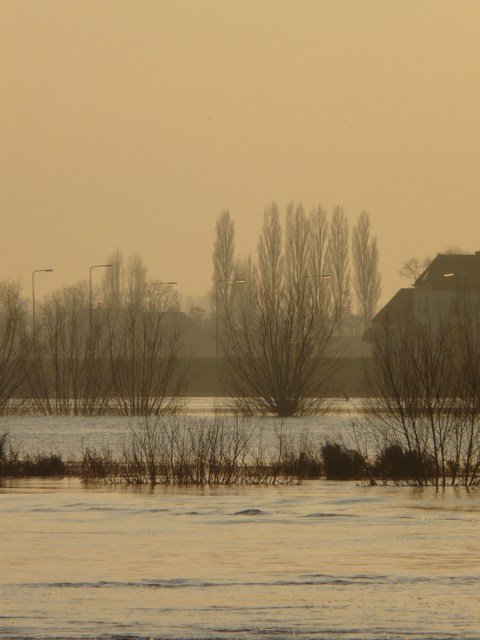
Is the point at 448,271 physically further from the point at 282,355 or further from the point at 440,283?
the point at 282,355

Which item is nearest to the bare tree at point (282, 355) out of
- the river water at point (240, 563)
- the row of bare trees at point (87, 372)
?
the row of bare trees at point (87, 372)

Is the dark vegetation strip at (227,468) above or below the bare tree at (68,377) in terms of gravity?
below

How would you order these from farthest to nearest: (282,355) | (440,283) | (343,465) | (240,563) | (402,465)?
1. (440,283)
2. (282,355)
3. (343,465)
4. (402,465)
5. (240,563)

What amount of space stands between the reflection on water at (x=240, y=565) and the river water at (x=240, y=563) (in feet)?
0.08

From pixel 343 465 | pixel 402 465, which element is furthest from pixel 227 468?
pixel 402 465

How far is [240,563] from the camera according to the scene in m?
17.0

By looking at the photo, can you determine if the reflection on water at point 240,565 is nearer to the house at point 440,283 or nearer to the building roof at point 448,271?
the house at point 440,283

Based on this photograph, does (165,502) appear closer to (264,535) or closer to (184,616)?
(264,535)

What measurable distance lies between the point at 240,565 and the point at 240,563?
0.20m

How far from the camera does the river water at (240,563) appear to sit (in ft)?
41.9

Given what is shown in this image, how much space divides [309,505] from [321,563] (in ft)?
23.8

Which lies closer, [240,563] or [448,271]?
[240,563]

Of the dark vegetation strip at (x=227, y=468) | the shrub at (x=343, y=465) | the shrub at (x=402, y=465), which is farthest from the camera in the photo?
the shrub at (x=343, y=465)

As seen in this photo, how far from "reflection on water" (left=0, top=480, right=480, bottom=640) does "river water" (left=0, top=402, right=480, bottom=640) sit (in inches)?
1.0
